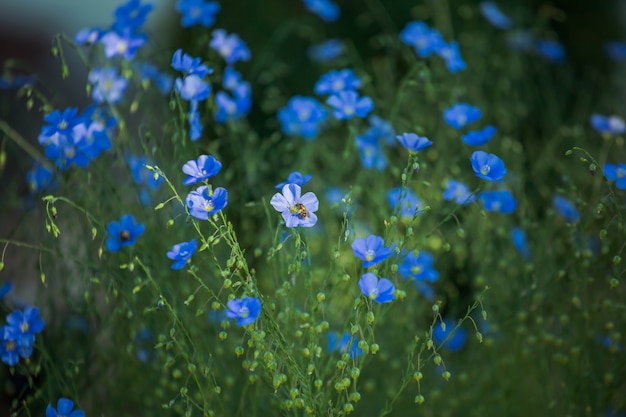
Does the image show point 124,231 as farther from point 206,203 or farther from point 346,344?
point 346,344

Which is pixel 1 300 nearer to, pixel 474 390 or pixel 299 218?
pixel 299 218

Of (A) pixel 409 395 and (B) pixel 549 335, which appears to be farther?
(A) pixel 409 395

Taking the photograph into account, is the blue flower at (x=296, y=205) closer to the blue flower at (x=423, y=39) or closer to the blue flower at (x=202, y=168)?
the blue flower at (x=202, y=168)

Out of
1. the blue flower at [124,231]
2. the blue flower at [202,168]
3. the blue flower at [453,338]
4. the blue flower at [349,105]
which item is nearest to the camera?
the blue flower at [202,168]

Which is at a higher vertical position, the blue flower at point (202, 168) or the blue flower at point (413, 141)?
the blue flower at point (202, 168)

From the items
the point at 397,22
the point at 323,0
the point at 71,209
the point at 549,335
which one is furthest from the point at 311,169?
the point at 397,22

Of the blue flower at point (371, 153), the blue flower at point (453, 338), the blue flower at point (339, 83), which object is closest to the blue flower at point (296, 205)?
the blue flower at point (339, 83)

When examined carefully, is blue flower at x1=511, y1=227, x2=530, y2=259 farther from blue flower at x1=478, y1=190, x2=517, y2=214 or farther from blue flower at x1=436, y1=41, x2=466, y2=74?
blue flower at x1=436, y1=41, x2=466, y2=74
